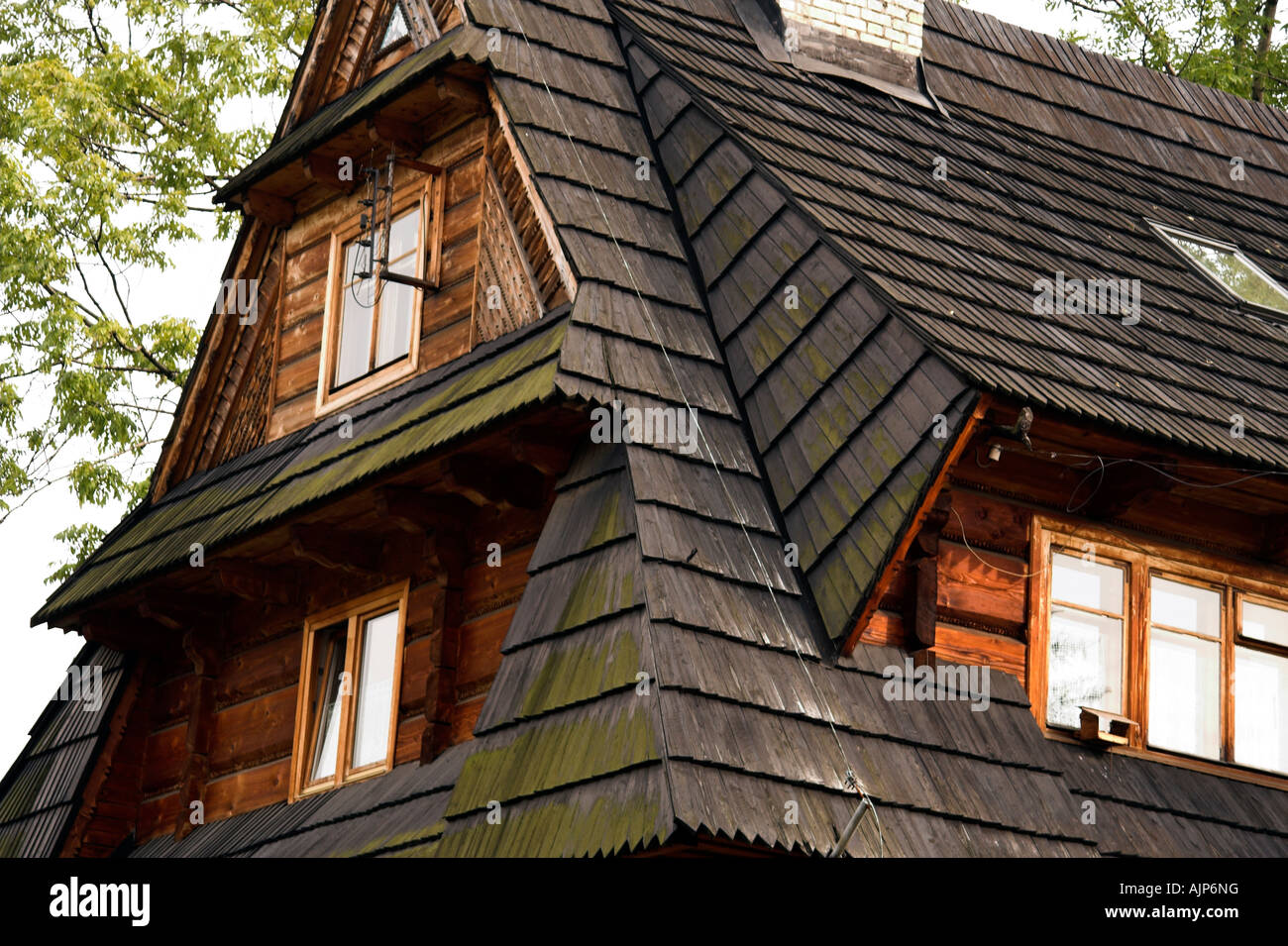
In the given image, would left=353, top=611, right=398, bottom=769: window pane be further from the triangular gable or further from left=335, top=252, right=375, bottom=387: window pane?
the triangular gable

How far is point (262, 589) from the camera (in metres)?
12.0

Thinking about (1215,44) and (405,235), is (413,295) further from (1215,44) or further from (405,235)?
(1215,44)

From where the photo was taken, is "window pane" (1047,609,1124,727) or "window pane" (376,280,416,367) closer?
"window pane" (1047,609,1124,727)

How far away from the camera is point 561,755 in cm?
873

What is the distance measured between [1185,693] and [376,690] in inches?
182

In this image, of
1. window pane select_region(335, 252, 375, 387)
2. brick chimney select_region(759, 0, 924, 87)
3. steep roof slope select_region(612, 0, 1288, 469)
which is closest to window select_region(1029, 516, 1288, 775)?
steep roof slope select_region(612, 0, 1288, 469)

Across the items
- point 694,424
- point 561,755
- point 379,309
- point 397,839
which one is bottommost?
point 397,839

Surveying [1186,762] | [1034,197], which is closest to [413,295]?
[1034,197]

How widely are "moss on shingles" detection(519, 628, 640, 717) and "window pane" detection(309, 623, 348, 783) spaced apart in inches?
104

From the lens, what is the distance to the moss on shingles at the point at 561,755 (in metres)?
8.41

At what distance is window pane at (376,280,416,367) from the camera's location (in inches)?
476

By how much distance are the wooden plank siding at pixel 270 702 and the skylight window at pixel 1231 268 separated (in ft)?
17.4

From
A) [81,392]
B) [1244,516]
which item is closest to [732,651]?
[1244,516]
